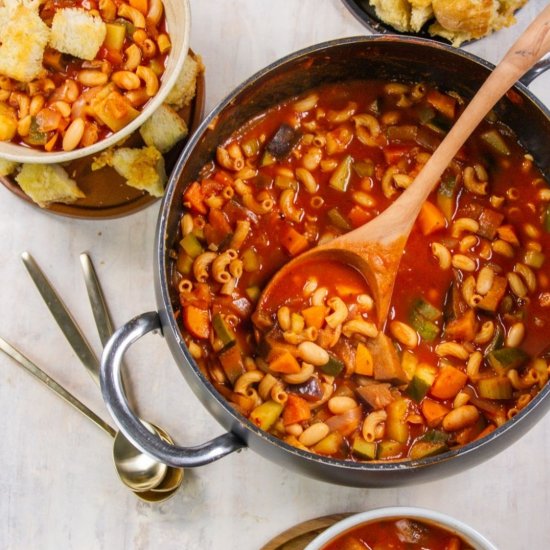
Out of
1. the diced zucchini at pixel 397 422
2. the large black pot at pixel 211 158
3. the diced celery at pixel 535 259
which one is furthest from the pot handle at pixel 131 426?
the diced celery at pixel 535 259

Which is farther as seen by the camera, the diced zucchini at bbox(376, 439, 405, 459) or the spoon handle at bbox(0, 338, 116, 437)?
the spoon handle at bbox(0, 338, 116, 437)

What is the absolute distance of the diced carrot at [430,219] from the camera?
2389 mm

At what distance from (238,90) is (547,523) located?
1530mm

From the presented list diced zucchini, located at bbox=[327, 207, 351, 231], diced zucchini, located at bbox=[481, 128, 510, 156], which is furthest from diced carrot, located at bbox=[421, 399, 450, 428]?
diced zucchini, located at bbox=[481, 128, 510, 156]

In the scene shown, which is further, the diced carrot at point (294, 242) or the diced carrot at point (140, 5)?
the diced carrot at point (140, 5)

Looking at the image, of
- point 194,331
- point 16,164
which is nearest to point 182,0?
point 16,164

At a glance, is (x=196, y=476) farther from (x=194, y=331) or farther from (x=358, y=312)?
(x=358, y=312)

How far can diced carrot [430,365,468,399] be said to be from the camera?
231 cm

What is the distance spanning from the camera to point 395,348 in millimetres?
2326

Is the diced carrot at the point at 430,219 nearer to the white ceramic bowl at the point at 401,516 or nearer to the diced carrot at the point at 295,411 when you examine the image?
the diced carrot at the point at 295,411

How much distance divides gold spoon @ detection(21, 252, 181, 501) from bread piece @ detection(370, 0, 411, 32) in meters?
1.29

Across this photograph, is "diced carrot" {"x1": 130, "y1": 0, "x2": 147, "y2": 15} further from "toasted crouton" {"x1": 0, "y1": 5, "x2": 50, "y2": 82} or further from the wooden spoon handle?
the wooden spoon handle

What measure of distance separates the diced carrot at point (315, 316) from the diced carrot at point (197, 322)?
26 centimetres

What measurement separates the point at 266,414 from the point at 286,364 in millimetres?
139
